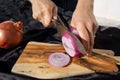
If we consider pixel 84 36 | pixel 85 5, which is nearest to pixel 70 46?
pixel 84 36

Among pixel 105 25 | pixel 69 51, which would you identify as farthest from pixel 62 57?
pixel 105 25

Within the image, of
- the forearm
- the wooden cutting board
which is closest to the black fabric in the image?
the wooden cutting board

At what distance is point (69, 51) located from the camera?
76cm

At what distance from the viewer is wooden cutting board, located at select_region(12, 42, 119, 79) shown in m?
0.72

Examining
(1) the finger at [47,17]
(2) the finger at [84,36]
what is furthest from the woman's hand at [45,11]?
(2) the finger at [84,36]

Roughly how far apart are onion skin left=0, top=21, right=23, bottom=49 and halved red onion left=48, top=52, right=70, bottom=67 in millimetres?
126

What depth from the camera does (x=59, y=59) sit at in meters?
0.77

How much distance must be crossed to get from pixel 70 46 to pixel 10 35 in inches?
7.7

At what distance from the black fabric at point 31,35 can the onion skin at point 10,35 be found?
2 centimetres

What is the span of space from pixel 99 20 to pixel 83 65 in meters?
0.35

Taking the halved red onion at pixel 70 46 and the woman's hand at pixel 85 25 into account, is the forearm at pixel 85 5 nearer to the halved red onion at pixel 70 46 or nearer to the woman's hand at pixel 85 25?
the woman's hand at pixel 85 25

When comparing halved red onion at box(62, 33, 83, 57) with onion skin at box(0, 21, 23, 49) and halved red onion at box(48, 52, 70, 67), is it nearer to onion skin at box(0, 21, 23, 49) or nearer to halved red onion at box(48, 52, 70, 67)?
halved red onion at box(48, 52, 70, 67)

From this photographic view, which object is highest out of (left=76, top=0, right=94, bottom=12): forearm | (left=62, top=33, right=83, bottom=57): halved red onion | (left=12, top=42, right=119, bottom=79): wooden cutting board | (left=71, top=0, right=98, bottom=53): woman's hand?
(left=76, top=0, right=94, bottom=12): forearm

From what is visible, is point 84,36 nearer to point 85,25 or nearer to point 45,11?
point 85,25
